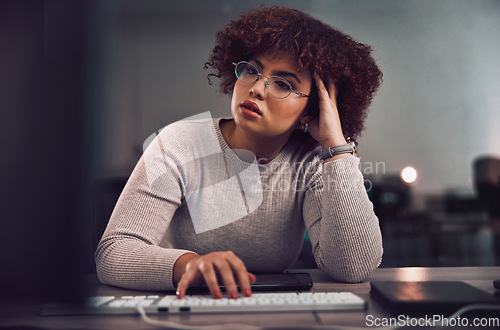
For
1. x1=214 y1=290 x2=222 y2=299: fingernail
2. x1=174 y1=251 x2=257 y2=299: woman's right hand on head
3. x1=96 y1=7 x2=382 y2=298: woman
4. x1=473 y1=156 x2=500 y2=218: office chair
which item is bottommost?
x1=473 y1=156 x2=500 y2=218: office chair

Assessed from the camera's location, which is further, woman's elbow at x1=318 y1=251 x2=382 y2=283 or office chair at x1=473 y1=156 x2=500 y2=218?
office chair at x1=473 y1=156 x2=500 y2=218

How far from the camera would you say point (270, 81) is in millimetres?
1122

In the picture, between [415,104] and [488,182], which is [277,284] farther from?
[488,182]

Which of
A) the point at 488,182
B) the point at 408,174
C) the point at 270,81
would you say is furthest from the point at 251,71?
the point at 488,182

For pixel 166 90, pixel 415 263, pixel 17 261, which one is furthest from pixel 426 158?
pixel 17 261

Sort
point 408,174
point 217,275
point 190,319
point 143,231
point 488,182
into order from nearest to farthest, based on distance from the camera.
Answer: point 190,319 < point 217,275 < point 143,231 < point 408,174 < point 488,182

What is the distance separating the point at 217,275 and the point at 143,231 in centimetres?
31

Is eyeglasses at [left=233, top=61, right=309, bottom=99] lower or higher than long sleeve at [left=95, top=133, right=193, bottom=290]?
higher

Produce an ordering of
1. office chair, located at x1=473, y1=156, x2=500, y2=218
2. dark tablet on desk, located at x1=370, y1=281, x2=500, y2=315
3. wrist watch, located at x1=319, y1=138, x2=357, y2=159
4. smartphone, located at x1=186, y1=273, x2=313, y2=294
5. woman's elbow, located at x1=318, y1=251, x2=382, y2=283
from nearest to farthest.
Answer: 1. dark tablet on desk, located at x1=370, y1=281, x2=500, y2=315
2. smartphone, located at x1=186, y1=273, x2=313, y2=294
3. woman's elbow, located at x1=318, y1=251, x2=382, y2=283
4. wrist watch, located at x1=319, y1=138, x2=357, y2=159
5. office chair, located at x1=473, y1=156, x2=500, y2=218

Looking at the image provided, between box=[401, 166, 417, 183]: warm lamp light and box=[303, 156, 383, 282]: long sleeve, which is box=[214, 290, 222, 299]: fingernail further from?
box=[401, 166, 417, 183]: warm lamp light

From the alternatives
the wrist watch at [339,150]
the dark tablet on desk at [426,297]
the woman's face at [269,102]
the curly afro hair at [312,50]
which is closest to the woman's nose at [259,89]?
the woman's face at [269,102]

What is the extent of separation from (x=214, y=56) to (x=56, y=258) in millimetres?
1087

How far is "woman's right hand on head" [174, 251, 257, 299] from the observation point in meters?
0.67

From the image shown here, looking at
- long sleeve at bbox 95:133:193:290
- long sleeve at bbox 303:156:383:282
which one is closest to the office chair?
long sleeve at bbox 303:156:383:282
